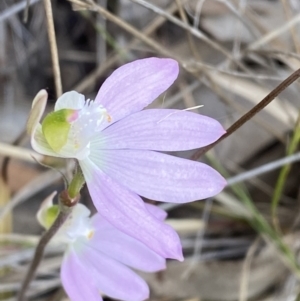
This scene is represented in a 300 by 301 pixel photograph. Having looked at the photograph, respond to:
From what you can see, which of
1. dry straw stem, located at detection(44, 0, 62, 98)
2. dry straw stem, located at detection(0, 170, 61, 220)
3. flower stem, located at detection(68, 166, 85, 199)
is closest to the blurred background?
dry straw stem, located at detection(0, 170, 61, 220)

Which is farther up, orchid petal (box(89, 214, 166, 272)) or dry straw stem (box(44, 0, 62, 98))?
dry straw stem (box(44, 0, 62, 98))

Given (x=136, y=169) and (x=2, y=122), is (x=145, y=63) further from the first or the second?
(x=2, y=122)

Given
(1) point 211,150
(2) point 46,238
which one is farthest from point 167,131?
(1) point 211,150

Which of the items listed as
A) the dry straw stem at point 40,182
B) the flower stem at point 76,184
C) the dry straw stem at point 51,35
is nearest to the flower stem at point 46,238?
the flower stem at point 76,184

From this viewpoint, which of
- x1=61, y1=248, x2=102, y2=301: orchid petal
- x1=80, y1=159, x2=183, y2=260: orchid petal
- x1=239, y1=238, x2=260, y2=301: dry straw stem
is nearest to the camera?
x1=80, y1=159, x2=183, y2=260: orchid petal

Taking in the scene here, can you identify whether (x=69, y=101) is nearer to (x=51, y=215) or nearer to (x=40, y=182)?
(x=51, y=215)

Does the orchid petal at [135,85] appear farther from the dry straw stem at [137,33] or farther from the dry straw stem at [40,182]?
the dry straw stem at [40,182]

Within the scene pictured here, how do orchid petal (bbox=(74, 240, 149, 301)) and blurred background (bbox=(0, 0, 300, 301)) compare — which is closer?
orchid petal (bbox=(74, 240, 149, 301))

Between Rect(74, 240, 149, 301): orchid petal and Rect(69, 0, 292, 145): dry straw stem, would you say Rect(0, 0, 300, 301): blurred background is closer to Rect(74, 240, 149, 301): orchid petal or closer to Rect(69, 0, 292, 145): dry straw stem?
Rect(69, 0, 292, 145): dry straw stem
